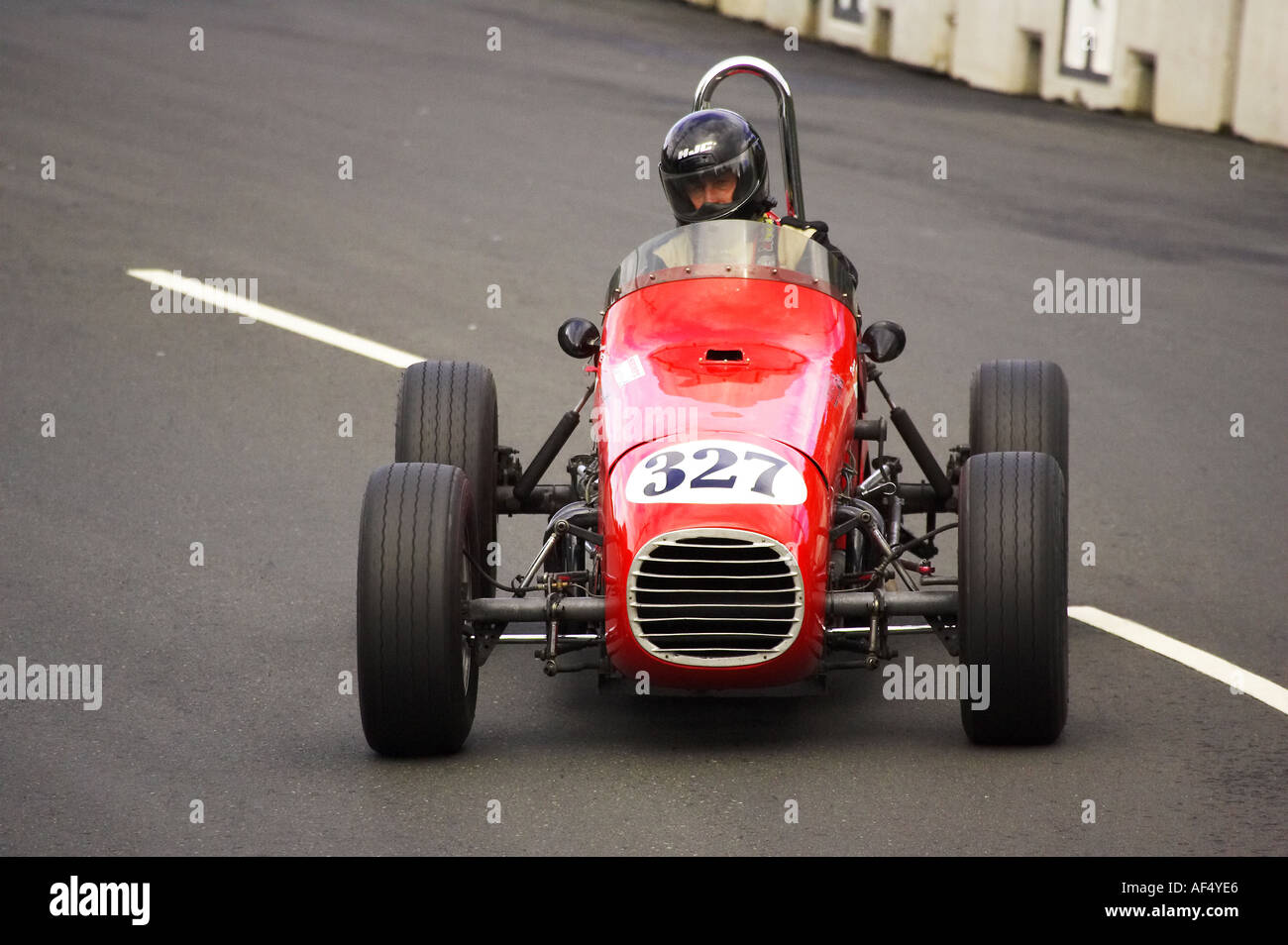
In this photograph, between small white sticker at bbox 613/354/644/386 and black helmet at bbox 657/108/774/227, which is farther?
black helmet at bbox 657/108/774/227

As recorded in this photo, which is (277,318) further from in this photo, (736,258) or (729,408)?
(729,408)

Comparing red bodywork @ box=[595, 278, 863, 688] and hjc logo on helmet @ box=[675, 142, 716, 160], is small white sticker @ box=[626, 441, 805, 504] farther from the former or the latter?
hjc logo on helmet @ box=[675, 142, 716, 160]

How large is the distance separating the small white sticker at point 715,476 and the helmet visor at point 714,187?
155 centimetres

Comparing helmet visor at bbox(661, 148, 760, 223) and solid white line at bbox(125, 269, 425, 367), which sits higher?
solid white line at bbox(125, 269, 425, 367)

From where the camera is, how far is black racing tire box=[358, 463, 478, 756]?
710 cm

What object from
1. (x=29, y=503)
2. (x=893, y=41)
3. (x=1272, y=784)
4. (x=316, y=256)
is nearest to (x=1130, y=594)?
(x=1272, y=784)

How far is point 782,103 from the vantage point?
955cm

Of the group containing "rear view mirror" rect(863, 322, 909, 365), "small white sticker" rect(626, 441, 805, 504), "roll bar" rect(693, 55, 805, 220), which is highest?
"roll bar" rect(693, 55, 805, 220)

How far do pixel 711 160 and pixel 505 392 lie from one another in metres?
4.19

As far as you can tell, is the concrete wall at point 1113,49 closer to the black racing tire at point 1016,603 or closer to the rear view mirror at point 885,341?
the rear view mirror at point 885,341

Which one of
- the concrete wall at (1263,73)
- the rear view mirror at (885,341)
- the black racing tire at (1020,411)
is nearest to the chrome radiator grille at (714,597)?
the rear view mirror at (885,341)

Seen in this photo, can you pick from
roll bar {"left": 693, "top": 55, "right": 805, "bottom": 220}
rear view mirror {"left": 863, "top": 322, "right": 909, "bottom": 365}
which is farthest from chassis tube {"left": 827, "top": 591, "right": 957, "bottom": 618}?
roll bar {"left": 693, "top": 55, "right": 805, "bottom": 220}

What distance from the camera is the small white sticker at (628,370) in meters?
7.93

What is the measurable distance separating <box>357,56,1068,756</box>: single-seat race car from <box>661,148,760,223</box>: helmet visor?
0.36m
